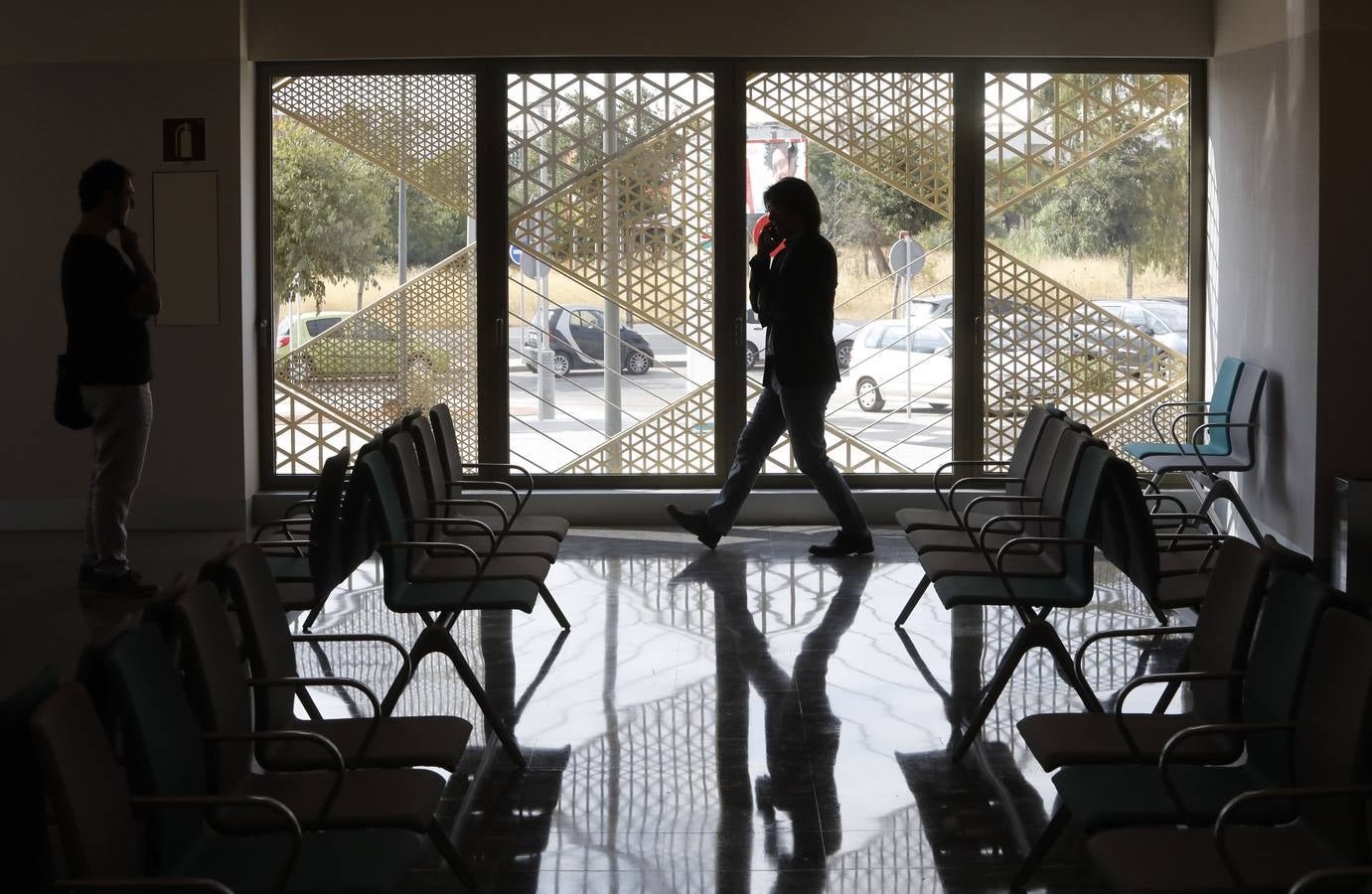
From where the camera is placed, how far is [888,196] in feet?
28.2

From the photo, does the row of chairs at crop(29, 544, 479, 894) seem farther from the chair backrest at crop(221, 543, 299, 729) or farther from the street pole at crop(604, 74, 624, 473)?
the street pole at crop(604, 74, 624, 473)

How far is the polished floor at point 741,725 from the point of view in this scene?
384 centimetres

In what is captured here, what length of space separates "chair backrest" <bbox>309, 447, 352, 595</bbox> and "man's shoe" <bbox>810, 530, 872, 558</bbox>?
3222 mm

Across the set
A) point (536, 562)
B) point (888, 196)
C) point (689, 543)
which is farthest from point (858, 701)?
point (888, 196)

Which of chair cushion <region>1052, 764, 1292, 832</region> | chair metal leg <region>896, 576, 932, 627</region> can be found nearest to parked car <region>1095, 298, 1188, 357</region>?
chair metal leg <region>896, 576, 932, 627</region>

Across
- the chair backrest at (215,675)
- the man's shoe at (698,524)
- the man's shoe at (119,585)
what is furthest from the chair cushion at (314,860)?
the man's shoe at (698,524)

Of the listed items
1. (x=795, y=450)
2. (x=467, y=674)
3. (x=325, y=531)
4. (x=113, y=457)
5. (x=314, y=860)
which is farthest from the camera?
(x=795, y=450)

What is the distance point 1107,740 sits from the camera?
3.47m

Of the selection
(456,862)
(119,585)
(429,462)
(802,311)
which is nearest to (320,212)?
(119,585)

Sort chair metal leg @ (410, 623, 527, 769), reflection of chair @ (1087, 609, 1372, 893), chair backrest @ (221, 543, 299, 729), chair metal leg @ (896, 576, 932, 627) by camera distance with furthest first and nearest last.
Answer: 1. chair metal leg @ (896, 576, 932, 627)
2. chair metal leg @ (410, 623, 527, 769)
3. chair backrest @ (221, 543, 299, 729)
4. reflection of chair @ (1087, 609, 1372, 893)

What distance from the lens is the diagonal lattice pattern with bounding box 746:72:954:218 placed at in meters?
8.51

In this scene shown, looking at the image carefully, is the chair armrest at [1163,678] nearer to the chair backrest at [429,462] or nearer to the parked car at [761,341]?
the chair backrest at [429,462]

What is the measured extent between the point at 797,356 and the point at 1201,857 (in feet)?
14.8

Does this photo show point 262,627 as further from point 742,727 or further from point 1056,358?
point 1056,358
